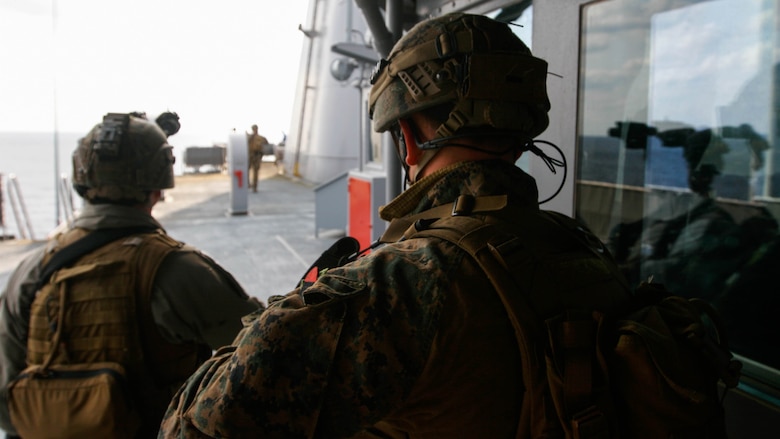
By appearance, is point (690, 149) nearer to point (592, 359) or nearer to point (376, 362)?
point (592, 359)

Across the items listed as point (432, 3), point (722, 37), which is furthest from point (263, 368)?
point (432, 3)

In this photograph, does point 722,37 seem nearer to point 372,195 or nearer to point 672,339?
point 672,339

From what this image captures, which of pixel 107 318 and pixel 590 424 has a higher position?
pixel 590 424

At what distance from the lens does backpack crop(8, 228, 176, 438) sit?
1.89 meters

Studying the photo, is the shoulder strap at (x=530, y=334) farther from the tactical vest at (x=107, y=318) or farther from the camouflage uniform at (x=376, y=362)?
the tactical vest at (x=107, y=318)

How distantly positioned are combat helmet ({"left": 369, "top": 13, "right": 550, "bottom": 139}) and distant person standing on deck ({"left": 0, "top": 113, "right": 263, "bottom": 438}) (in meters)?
1.15

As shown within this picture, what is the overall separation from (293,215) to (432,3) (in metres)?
7.77

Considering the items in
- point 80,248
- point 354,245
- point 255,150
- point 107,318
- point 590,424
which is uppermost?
point 255,150

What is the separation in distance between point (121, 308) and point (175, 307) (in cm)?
18

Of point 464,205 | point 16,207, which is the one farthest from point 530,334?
point 16,207

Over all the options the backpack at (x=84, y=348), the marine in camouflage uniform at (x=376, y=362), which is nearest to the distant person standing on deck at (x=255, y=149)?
the backpack at (x=84, y=348)

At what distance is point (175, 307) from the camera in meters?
2.04

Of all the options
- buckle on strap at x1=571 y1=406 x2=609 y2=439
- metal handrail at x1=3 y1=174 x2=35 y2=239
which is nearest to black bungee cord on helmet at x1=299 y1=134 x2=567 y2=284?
buckle on strap at x1=571 y1=406 x2=609 y2=439

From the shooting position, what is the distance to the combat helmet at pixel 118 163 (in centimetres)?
229
